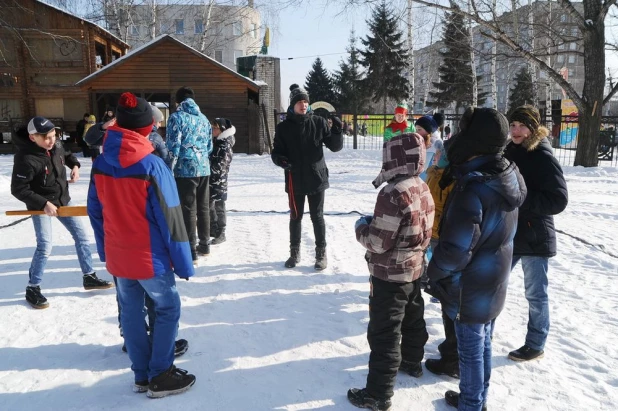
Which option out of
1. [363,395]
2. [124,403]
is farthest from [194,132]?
[363,395]

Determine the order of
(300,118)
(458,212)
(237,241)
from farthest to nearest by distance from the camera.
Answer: (237,241) → (300,118) → (458,212)

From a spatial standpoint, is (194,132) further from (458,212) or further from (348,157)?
(348,157)

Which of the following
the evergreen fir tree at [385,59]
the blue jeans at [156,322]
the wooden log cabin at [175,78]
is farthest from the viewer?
the evergreen fir tree at [385,59]

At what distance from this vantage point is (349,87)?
41719 millimetres

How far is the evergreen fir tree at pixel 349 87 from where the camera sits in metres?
40.0

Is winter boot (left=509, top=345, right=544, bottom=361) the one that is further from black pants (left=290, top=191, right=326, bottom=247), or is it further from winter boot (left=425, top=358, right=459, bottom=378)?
black pants (left=290, top=191, right=326, bottom=247)

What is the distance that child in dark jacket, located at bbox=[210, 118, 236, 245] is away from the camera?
574 centimetres

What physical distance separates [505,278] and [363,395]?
1.08m

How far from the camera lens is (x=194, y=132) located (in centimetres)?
487

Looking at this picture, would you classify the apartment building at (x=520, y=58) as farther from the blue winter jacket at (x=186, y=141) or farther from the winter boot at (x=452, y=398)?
the winter boot at (x=452, y=398)

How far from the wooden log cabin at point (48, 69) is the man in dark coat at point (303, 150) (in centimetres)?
1842

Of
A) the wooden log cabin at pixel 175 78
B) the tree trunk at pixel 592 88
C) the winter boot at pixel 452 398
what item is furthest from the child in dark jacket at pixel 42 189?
the wooden log cabin at pixel 175 78

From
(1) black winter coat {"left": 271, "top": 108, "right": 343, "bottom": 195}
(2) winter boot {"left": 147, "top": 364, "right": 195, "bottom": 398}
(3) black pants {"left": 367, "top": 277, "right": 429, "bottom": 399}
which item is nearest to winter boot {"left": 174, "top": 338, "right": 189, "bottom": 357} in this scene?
(2) winter boot {"left": 147, "top": 364, "right": 195, "bottom": 398}

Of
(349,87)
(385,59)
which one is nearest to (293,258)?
(385,59)
